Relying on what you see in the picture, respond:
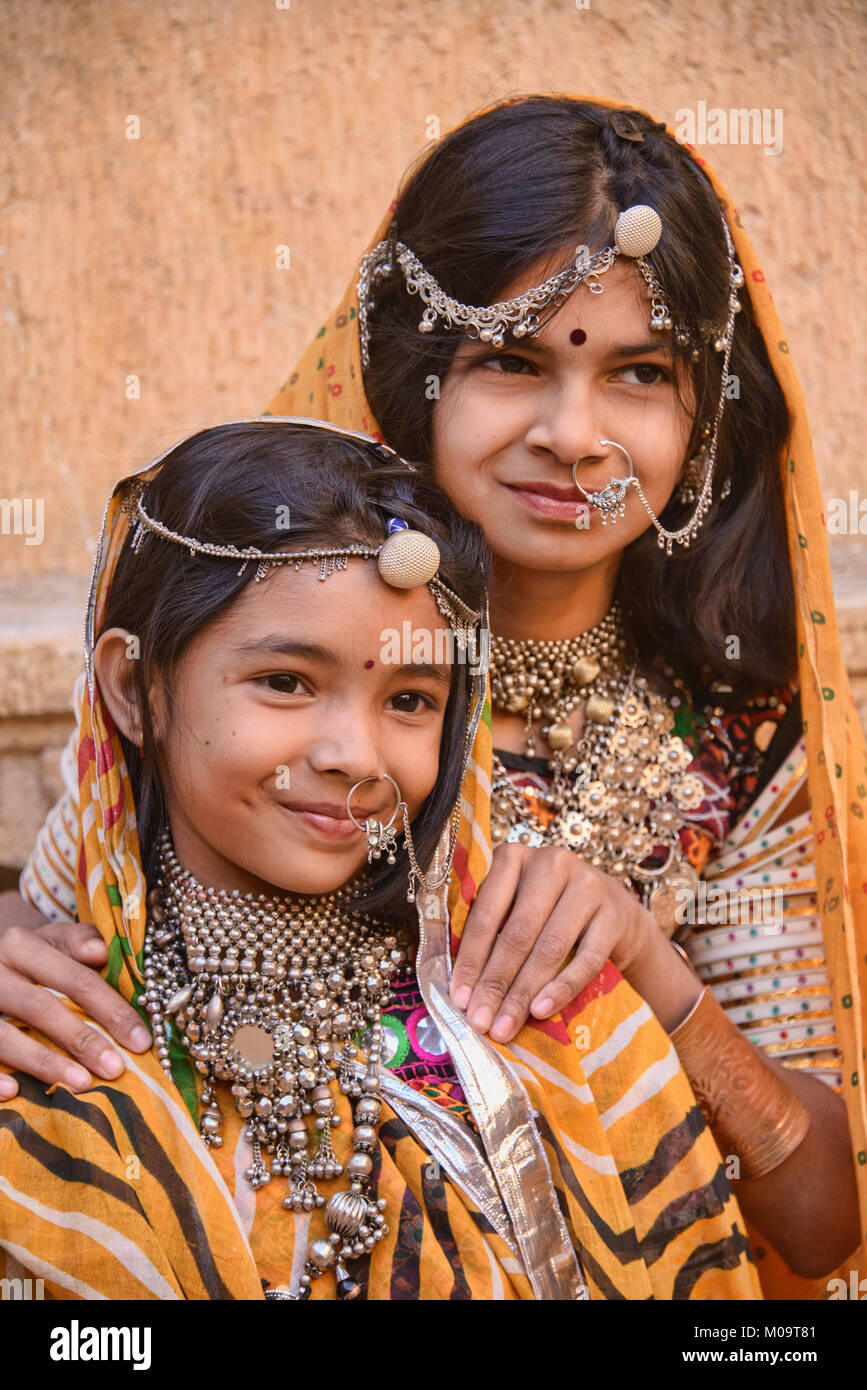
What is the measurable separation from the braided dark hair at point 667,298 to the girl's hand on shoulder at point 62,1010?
0.85 m

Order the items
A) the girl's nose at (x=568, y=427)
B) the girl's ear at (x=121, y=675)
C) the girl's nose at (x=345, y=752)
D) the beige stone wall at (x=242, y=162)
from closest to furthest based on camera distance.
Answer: the girl's nose at (x=345, y=752) < the girl's ear at (x=121, y=675) < the girl's nose at (x=568, y=427) < the beige stone wall at (x=242, y=162)

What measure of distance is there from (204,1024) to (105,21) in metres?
2.41

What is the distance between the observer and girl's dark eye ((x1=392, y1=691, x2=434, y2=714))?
1581mm

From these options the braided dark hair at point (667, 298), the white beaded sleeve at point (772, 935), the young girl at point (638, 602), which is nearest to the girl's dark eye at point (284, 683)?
the young girl at point (638, 602)

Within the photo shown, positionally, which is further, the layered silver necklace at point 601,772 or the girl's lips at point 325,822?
the layered silver necklace at point 601,772

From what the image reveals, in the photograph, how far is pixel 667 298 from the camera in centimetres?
191

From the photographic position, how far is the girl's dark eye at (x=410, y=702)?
1.58 meters

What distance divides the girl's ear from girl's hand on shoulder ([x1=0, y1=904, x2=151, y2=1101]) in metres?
0.27

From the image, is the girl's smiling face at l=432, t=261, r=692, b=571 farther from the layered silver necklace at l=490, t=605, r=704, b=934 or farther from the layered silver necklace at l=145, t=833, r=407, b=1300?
the layered silver necklace at l=145, t=833, r=407, b=1300

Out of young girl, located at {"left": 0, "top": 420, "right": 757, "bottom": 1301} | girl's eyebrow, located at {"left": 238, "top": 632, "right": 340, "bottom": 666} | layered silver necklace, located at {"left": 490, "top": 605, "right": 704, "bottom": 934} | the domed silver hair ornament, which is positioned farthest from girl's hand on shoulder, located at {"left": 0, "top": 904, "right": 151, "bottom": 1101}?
the domed silver hair ornament

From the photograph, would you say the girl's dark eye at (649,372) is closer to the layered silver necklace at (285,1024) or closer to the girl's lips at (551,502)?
the girl's lips at (551,502)

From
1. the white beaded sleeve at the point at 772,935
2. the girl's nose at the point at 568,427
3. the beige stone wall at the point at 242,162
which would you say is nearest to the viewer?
the girl's nose at the point at 568,427
